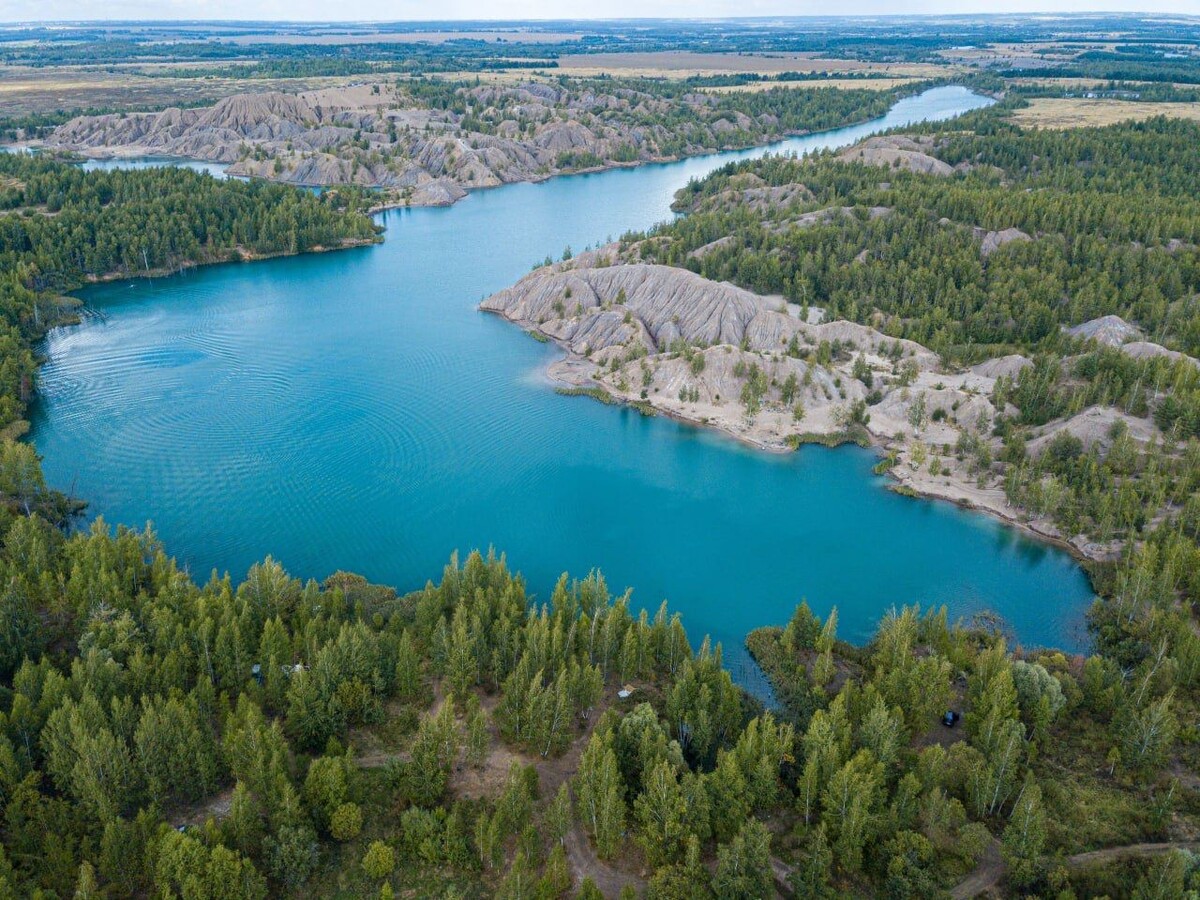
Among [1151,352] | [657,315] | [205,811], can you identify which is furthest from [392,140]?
[205,811]

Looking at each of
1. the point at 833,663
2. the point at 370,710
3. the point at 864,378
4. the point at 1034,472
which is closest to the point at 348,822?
the point at 370,710

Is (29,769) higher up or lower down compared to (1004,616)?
higher up

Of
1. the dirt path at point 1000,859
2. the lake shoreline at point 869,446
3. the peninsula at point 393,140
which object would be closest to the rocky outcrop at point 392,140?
the peninsula at point 393,140

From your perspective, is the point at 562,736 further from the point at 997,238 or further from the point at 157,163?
the point at 157,163

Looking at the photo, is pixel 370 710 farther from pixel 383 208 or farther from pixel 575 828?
pixel 383 208

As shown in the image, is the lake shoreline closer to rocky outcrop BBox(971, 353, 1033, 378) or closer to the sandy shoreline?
the sandy shoreline

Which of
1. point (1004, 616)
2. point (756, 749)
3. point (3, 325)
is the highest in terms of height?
point (3, 325)

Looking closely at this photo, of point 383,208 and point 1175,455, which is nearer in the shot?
point 1175,455
